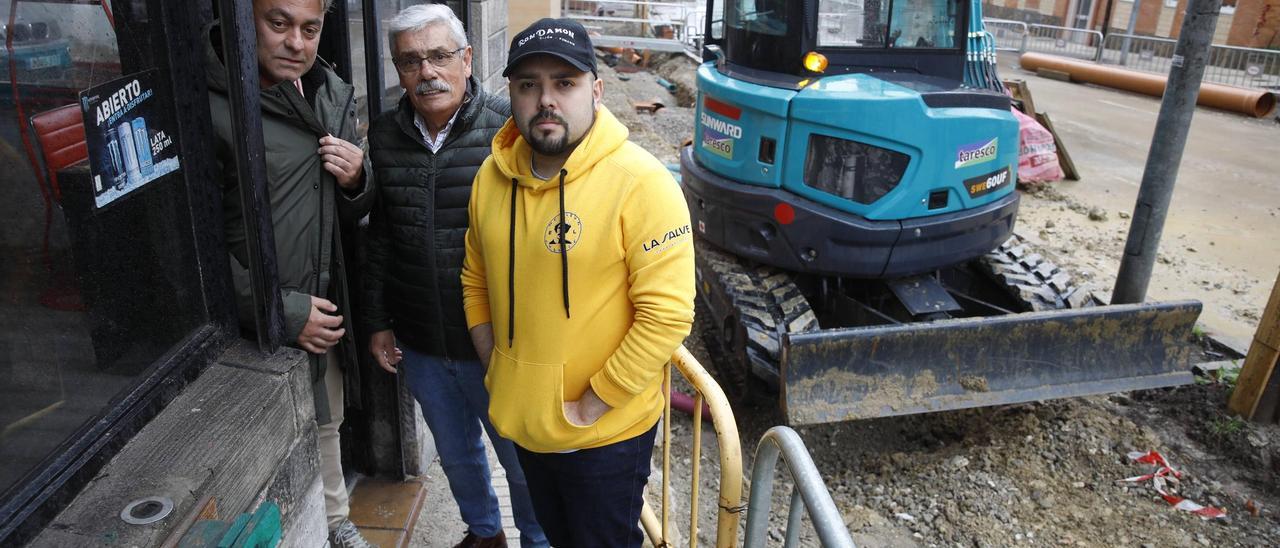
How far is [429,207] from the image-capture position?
2605 millimetres

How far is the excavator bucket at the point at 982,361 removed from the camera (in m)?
4.45

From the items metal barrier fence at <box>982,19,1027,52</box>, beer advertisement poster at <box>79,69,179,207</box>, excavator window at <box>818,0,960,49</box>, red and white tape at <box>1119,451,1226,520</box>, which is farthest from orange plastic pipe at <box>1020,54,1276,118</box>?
beer advertisement poster at <box>79,69,179,207</box>

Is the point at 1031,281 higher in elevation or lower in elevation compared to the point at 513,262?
lower

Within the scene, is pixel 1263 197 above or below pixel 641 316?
below

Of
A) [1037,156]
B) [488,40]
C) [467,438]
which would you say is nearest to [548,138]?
[467,438]

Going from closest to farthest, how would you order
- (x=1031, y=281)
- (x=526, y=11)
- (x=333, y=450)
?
(x=333, y=450) → (x=1031, y=281) → (x=526, y=11)

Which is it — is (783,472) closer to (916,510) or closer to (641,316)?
(916,510)

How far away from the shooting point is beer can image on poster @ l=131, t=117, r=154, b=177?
1.65 meters

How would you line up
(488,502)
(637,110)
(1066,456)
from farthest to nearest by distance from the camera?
(637,110) → (1066,456) → (488,502)

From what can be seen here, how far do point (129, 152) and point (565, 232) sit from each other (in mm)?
882

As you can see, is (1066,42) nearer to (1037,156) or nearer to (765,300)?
(1037,156)

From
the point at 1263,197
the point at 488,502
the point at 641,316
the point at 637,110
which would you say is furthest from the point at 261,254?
the point at 637,110

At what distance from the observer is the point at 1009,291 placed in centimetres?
561

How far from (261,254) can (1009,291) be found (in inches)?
189
